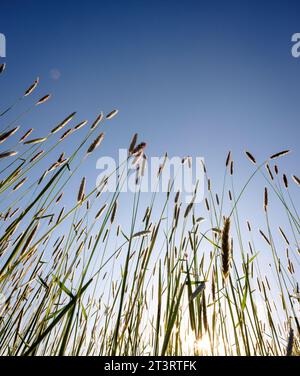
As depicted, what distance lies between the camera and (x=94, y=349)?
2211 millimetres

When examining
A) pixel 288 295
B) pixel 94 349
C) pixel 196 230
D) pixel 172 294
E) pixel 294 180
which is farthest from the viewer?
pixel 94 349

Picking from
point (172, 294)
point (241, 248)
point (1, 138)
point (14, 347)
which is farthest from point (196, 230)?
point (14, 347)

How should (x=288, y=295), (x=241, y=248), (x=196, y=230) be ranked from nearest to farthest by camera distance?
(x=241, y=248)
(x=196, y=230)
(x=288, y=295)

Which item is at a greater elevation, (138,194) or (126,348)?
(138,194)

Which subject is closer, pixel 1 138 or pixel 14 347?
pixel 1 138

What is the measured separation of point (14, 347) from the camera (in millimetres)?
1680

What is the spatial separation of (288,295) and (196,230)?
2.80 ft

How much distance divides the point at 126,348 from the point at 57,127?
144 centimetres
